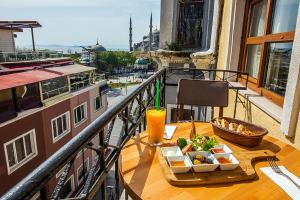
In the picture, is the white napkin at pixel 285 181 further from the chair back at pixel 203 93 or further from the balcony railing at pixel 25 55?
the balcony railing at pixel 25 55

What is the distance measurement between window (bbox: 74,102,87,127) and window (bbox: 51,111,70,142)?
78 cm

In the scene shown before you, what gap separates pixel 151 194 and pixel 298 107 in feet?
5.12

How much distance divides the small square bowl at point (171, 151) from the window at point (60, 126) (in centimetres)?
764

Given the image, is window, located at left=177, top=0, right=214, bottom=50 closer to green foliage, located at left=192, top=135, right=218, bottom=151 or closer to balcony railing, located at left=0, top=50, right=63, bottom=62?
green foliage, located at left=192, top=135, right=218, bottom=151

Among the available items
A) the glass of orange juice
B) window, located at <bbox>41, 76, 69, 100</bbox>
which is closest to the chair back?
the glass of orange juice

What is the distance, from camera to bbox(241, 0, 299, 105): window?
2.33 meters

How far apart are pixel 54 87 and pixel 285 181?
8.62 meters

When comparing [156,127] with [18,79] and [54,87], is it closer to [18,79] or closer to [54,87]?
[18,79]

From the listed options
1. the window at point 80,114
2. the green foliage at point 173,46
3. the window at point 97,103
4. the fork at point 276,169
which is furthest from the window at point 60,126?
the fork at point 276,169

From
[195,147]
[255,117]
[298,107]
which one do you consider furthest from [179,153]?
[255,117]

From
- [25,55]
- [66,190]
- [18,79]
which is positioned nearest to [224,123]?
[18,79]

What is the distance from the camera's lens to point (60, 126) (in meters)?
8.65

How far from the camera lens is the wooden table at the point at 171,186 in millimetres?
889

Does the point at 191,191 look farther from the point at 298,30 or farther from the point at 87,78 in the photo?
the point at 87,78
